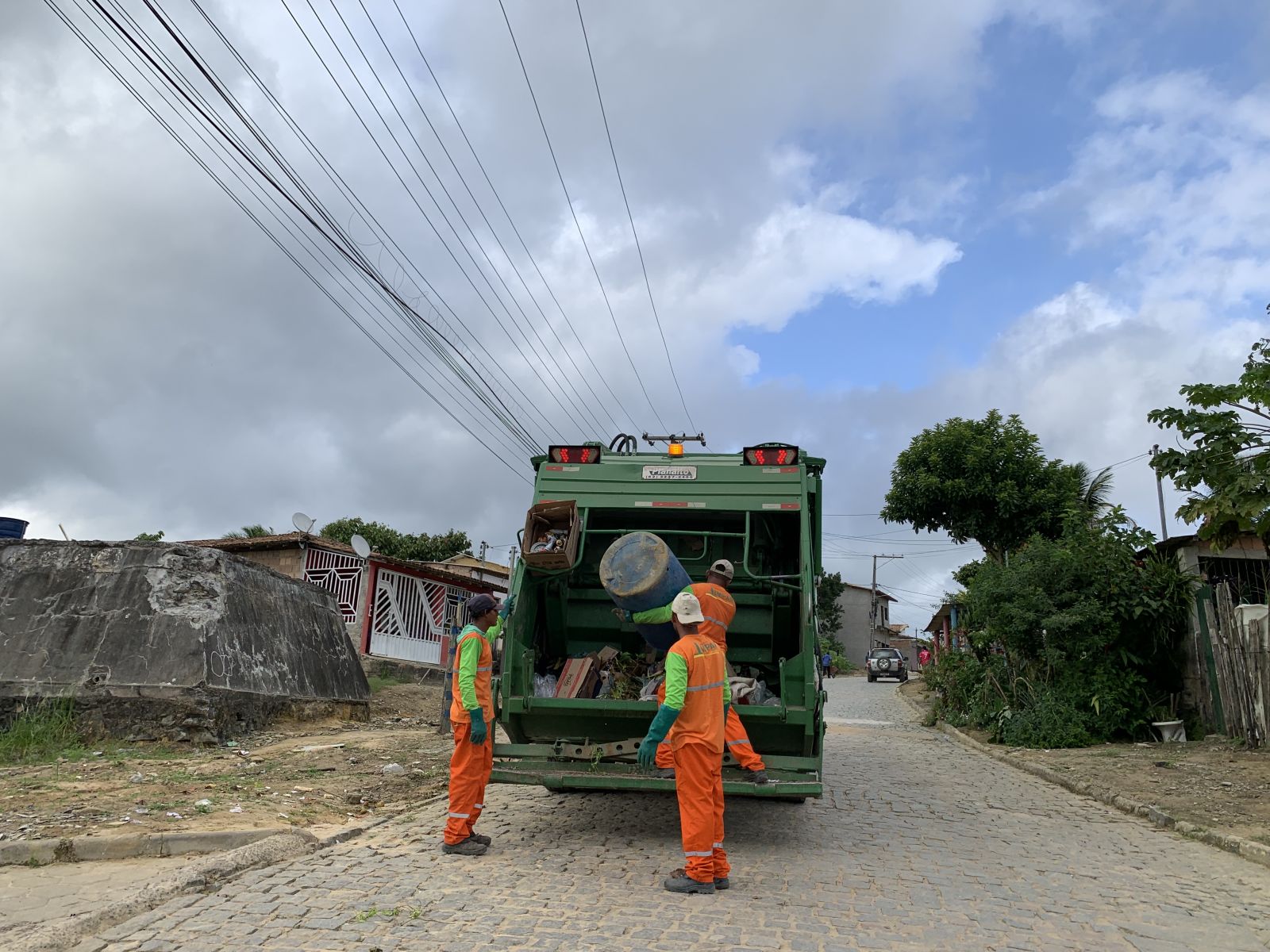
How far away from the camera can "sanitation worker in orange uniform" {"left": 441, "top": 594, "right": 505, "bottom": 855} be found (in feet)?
18.8

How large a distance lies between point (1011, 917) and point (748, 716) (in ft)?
6.24

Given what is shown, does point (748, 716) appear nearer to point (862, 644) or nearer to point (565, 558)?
point (565, 558)

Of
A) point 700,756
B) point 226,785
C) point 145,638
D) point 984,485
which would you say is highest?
point 984,485

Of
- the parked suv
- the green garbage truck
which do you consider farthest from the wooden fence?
the parked suv

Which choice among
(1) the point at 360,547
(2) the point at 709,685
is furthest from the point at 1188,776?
(1) the point at 360,547

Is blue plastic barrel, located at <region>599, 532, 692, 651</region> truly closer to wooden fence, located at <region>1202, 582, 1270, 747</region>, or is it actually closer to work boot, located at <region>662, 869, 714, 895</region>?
work boot, located at <region>662, 869, 714, 895</region>

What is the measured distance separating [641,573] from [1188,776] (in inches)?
257

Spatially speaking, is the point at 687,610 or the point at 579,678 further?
the point at 579,678

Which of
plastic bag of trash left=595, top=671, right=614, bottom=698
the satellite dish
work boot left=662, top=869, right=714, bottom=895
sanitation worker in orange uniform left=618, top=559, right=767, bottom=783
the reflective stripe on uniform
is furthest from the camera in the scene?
the satellite dish

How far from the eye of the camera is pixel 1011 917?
462 centimetres

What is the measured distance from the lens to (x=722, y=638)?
19.7 ft

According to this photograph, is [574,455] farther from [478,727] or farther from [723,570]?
[478,727]

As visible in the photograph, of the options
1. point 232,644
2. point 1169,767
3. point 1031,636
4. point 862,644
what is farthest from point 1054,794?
point 862,644

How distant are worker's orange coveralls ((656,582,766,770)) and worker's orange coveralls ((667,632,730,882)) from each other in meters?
0.48
